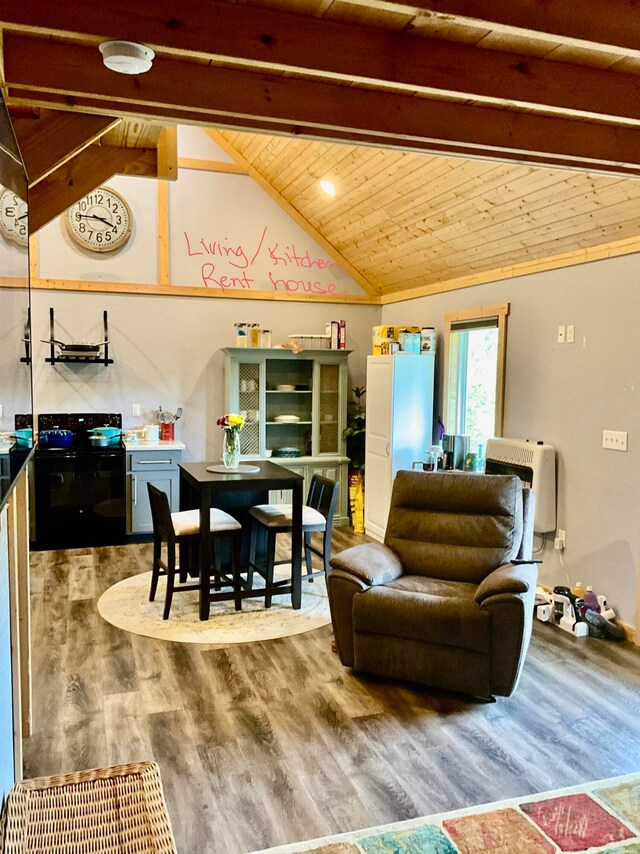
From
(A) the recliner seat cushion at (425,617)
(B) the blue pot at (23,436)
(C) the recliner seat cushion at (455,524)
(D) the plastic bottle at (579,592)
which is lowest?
(D) the plastic bottle at (579,592)

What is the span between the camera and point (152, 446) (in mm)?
5895

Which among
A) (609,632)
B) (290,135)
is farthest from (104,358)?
(609,632)

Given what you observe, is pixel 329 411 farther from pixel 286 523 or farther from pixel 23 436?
pixel 23 436

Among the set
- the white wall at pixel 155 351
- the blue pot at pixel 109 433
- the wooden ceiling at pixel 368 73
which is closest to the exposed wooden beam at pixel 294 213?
the white wall at pixel 155 351

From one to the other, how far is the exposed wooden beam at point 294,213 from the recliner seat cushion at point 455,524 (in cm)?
352

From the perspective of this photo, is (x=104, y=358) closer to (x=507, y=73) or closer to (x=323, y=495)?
(x=323, y=495)

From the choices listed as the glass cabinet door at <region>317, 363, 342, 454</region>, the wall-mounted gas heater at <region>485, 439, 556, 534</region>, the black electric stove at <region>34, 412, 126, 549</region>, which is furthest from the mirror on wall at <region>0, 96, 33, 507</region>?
the glass cabinet door at <region>317, 363, 342, 454</region>

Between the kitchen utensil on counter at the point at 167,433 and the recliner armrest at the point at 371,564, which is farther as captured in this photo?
the kitchen utensil on counter at the point at 167,433

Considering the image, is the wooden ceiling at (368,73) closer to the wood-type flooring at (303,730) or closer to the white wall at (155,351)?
the wood-type flooring at (303,730)

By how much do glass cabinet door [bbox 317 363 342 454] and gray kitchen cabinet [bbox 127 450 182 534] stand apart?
148cm

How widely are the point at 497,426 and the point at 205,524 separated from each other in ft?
7.71

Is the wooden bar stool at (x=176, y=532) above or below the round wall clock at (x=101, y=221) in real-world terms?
below

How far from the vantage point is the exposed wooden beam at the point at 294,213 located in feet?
20.8

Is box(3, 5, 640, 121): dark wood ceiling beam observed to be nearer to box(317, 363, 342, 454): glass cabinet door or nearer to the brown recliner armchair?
the brown recliner armchair
